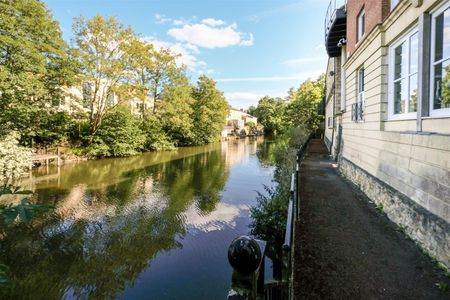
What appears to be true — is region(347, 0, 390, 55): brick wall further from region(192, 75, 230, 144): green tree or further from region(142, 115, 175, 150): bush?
region(192, 75, 230, 144): green tree

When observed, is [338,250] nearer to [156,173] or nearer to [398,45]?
[398,45]

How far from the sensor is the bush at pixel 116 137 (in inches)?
906

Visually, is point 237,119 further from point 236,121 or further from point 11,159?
point 11,159

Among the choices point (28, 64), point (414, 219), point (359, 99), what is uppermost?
point (28, 64)

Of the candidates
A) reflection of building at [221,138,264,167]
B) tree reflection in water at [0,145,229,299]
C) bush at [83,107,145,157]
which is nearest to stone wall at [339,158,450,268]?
tree reflection in water at [0,145,229,299]

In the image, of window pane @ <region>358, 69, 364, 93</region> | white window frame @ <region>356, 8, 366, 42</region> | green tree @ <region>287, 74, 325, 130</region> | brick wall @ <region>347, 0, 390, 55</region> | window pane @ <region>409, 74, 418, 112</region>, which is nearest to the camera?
window pane @ <region>409, 74, 418, 112</region>

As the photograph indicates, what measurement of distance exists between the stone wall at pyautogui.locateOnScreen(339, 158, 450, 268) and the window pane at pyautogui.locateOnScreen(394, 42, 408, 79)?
2543 millimetres

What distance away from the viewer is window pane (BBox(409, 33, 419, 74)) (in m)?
5.04

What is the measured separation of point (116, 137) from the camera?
24.6 m

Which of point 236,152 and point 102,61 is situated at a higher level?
point 102,61

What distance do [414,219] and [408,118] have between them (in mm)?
2024

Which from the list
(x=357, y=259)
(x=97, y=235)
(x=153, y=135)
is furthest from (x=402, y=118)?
(x=153, y=135)

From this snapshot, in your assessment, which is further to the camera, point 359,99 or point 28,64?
point 28,64

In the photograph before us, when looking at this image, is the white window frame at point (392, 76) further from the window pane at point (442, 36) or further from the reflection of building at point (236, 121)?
the reflection of building at point (236, 121)
